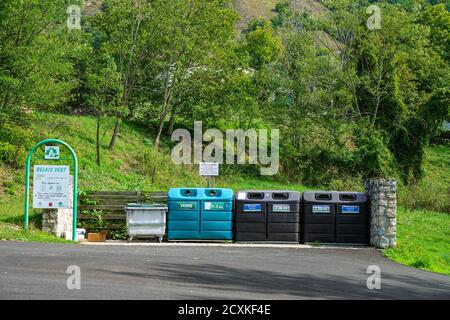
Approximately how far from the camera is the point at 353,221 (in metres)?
19.5

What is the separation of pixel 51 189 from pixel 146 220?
260cm

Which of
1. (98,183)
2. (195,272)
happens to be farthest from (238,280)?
(98,183)

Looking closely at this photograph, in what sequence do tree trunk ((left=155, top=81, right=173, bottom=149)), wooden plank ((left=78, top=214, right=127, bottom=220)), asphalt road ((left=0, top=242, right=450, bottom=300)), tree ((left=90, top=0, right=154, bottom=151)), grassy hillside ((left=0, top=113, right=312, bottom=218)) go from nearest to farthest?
asphalt road ((left=0, top=242, right=450, bottom=300)) < wooden plank ((left=78, top=214, right=127, bottom=220)) < grassy hillside ((left=0, top=113, right=312, bottom=218)) < tree ((left=90, top=0, right=154, bottom=151)) < tree trunk ((left=155, top=81, right=173, bottom=149))

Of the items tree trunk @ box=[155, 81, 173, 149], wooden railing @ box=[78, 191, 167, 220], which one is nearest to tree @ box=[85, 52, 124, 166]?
tree trunk @ box=[155, 81, 173, 149]

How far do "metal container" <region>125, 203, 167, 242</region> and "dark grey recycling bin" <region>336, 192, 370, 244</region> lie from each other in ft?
15.1

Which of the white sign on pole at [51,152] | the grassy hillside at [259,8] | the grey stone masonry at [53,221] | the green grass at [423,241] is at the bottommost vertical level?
the green grass at [423,241]

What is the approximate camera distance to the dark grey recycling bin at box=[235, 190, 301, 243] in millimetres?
19516

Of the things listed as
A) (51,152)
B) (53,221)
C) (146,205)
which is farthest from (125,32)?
(53,221)

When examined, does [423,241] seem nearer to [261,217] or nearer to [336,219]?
[336,219]

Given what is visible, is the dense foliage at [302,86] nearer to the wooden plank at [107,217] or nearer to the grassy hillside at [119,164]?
the grassy hillside at [119,164]

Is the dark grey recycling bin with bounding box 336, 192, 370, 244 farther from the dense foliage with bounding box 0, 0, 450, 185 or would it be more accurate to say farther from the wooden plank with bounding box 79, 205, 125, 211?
the dense foliage with bounding box 0, 0, 450, 185

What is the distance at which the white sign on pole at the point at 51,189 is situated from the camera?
18.9 m

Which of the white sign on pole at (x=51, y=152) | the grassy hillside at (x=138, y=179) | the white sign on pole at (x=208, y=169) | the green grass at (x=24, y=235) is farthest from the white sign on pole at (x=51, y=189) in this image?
the white sign on pole at (x=208, y=169)

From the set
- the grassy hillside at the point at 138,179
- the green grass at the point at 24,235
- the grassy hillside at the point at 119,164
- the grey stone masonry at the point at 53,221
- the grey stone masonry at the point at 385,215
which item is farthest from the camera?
the grassy hillside at the point at 119,164
